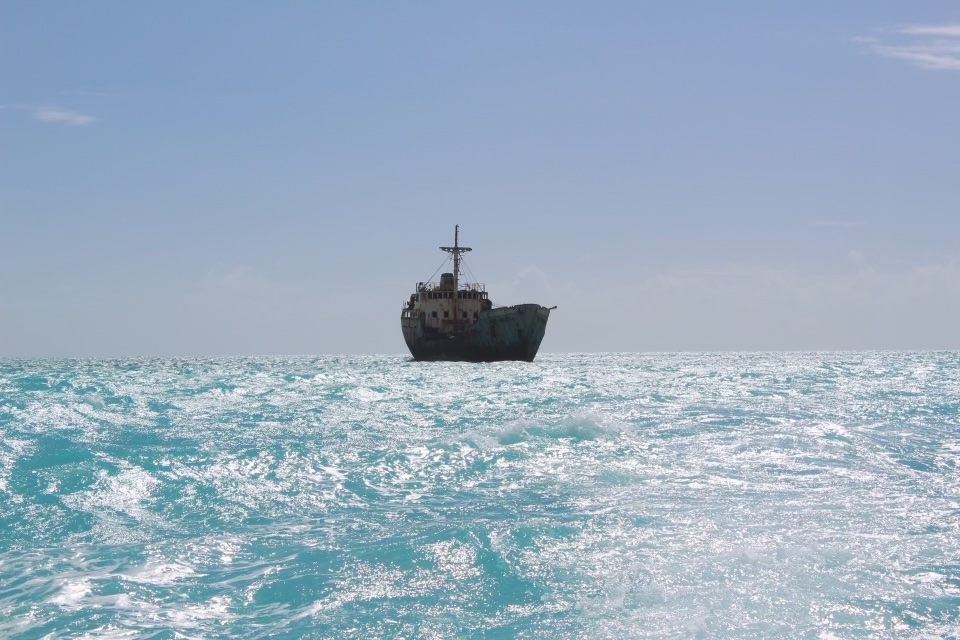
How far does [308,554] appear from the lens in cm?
986

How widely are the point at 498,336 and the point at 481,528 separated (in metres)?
66.4

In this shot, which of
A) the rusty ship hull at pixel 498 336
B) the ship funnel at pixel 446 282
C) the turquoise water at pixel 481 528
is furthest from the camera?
the ship funnel at pixel 446 282

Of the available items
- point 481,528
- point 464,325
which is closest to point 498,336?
point 464,325

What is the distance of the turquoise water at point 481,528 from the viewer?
306 inches

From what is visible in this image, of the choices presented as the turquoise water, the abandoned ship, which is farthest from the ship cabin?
the turquoise water

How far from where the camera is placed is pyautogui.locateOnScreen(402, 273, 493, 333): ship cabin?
85125 millimetres

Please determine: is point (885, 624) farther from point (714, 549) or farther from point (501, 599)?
point (501, 599)

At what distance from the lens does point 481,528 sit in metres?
10.7

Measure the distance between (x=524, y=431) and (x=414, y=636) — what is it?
1204cm

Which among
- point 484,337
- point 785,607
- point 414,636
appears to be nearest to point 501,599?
point 414,636

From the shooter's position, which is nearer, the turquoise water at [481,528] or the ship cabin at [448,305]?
the turquoise water at [481,528]

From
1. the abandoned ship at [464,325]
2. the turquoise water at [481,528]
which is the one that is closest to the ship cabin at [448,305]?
the abandoned ship at [464,325]

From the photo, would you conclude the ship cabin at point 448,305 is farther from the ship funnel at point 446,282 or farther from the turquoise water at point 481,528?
the turquoise water at point 481,528

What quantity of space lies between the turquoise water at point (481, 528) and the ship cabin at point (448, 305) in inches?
2454
